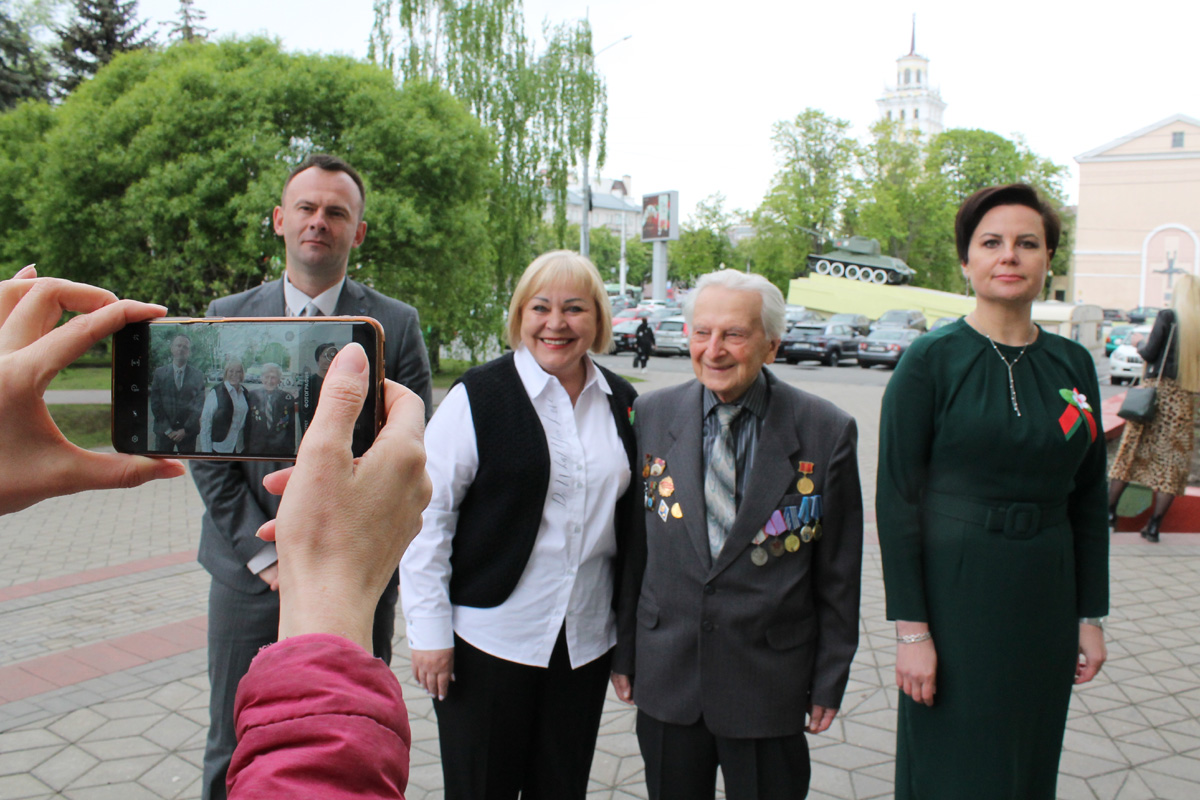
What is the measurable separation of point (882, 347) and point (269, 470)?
2953 centimetres

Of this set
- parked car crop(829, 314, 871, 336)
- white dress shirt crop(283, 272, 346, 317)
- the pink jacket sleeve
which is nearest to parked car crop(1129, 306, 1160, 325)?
parked car crop(829, 314, 871, 336)

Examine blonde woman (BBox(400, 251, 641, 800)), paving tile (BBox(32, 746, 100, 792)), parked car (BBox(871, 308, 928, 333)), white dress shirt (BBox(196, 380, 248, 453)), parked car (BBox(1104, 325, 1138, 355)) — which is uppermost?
parked car (BBox(871, 308, 928, 333))

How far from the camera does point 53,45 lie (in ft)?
90.1

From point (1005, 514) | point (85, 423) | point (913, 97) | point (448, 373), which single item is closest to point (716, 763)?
point (1005, 514)

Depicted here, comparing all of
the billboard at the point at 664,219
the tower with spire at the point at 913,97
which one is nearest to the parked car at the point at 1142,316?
the billboard at the point at 664,219

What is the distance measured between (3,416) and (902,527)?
221cm

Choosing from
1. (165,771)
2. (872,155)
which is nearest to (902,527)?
(165,771)

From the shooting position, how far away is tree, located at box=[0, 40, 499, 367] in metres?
12.2

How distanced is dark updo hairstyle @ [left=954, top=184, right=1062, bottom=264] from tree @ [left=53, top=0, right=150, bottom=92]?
3132 centimetres

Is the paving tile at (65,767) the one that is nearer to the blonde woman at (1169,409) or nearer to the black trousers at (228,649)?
the black trousers at (228,649)

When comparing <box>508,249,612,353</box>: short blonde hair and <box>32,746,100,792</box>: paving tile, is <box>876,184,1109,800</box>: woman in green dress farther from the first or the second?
<box>32,746,100,792</box>: paving tile

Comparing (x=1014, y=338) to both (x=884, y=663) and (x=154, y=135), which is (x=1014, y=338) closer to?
(x=884, y=663)

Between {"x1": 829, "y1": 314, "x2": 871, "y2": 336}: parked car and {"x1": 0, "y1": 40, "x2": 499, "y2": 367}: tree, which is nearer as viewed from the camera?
{"x1": 0, "y1": 40, "x2": 499, "y2": 367}: tree

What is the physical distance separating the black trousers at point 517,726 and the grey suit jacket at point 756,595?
233 millimetres
